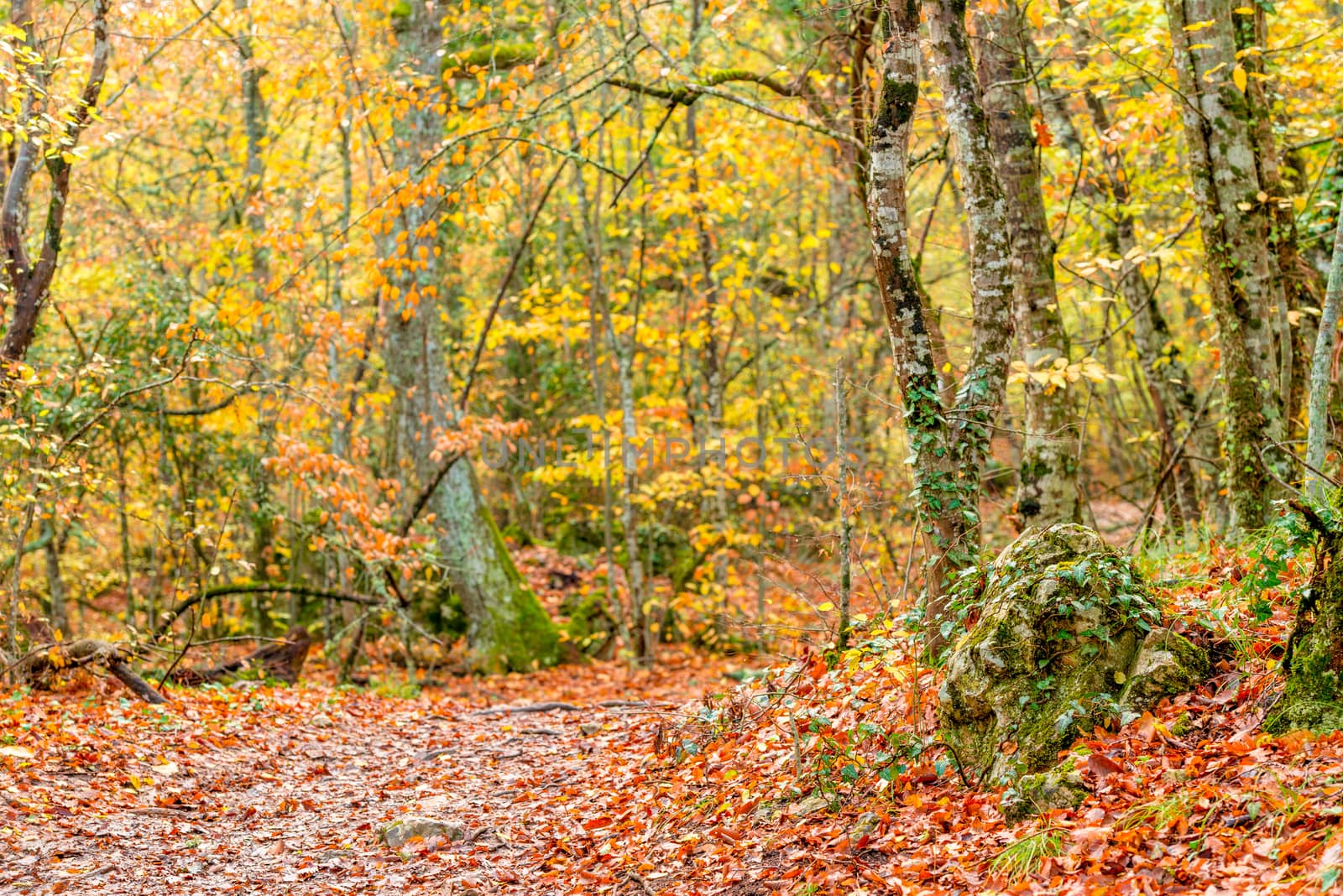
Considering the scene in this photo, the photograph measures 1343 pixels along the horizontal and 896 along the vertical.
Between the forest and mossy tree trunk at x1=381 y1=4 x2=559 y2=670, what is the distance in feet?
0.28

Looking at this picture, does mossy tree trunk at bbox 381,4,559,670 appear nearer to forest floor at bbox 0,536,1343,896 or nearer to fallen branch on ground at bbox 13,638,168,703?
forest floor at bbox 0,536,1343,896

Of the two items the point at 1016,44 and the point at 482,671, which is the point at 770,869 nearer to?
the point at 1016,44

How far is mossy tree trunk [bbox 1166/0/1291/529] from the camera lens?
6.93 m

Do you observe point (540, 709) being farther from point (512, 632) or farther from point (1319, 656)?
point (1319, 656)

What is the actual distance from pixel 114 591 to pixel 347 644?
1018cm

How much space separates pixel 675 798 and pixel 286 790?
317 cm

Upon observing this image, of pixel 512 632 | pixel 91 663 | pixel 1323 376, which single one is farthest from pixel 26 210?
pixel 1323 376

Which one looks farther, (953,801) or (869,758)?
(869,758)

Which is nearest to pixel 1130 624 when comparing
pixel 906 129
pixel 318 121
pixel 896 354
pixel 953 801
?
pixel 953 801

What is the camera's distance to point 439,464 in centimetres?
1337

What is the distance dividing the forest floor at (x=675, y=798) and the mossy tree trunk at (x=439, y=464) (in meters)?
3.45

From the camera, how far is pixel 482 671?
13.1 metres

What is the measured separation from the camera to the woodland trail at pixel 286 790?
18.6 feet

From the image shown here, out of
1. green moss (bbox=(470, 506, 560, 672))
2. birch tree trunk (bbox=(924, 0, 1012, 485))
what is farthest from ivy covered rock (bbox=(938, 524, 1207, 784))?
green moss (bbox=(470, 506, 560, 672))
